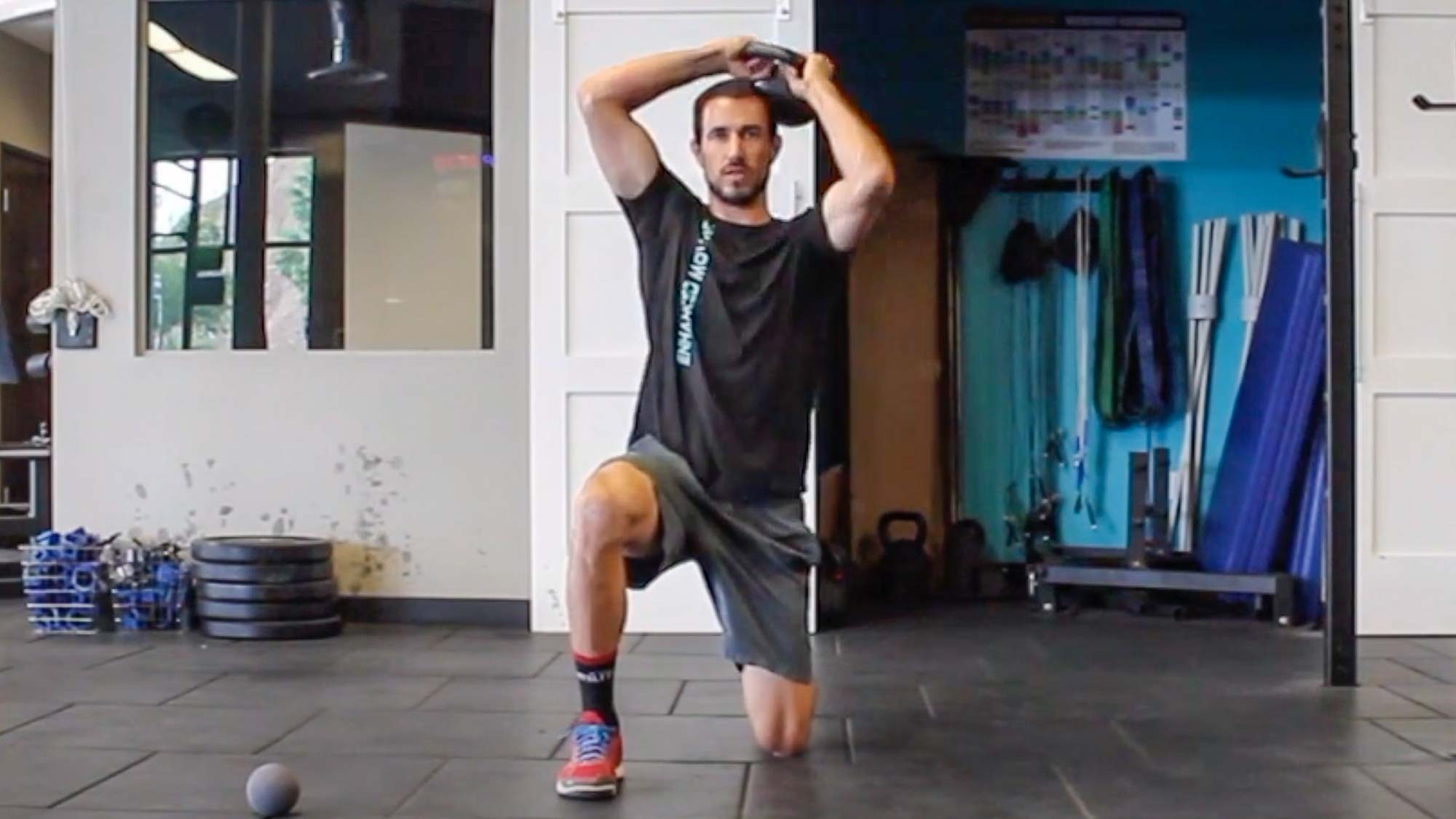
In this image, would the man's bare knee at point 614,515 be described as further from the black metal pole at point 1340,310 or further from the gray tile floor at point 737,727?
the black metal pole at point 1340,310

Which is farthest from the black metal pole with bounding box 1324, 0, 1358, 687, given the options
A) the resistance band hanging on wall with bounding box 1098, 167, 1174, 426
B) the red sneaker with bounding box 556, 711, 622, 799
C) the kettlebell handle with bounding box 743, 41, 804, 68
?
the red sneaker with bounding box 556, 711, 622, 799

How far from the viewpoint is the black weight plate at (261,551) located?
460 centimetres

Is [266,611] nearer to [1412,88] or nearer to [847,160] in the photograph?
[847,160]

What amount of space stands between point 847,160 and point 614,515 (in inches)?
30.6

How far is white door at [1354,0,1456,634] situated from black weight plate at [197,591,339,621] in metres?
3.15

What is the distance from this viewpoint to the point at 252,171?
4996mm

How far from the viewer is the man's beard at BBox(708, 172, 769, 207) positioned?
2912 mm

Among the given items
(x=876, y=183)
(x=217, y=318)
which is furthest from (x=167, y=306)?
(x=876, y=183)

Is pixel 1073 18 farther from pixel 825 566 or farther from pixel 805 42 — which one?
pixel 825 566

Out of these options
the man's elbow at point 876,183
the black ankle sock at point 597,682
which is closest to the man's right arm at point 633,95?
the man's elbow at point 876,183

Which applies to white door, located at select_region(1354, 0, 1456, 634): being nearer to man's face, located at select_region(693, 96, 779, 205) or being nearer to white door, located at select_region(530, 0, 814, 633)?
white door, located at select_region(530, 0, 814, 633)

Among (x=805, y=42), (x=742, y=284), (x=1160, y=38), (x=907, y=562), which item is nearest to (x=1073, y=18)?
(x=1160, y=38)

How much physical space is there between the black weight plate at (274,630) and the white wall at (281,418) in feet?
1.10

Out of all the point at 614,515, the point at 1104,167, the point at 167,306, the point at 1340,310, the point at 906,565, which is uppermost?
the point at 1104,167
